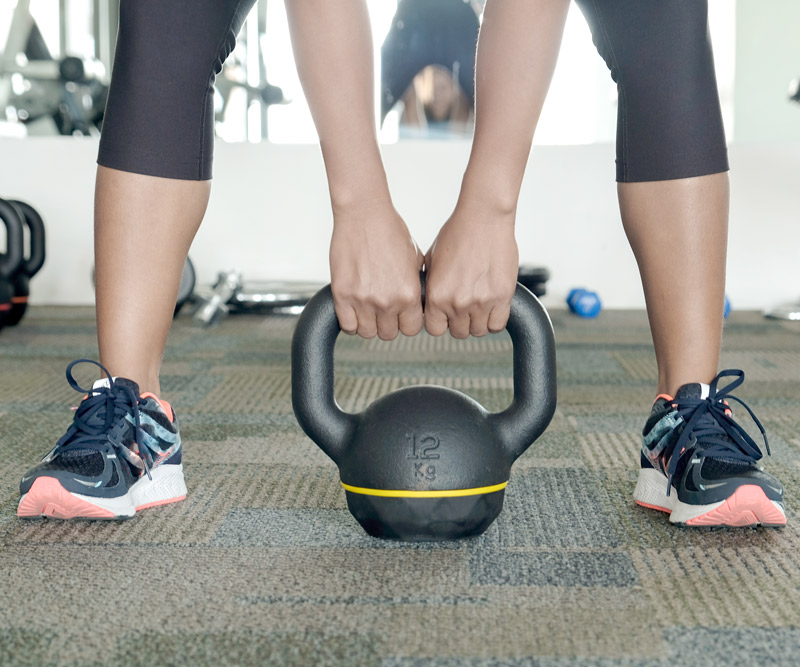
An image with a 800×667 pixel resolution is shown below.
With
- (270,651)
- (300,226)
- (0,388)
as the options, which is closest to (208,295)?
(300,226)

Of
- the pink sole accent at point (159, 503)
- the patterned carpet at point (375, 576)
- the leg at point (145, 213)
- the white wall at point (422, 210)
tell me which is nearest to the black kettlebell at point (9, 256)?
the white wall at point (422, 210)

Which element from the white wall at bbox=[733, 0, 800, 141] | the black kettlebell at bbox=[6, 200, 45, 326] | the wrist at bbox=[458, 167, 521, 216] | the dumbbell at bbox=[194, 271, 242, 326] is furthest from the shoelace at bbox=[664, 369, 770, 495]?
the white wall at bbox=[733, 0, 800, 141]

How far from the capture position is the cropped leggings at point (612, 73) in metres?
0.84

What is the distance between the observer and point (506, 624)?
1.91 ft

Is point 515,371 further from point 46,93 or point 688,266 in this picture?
point 46,93

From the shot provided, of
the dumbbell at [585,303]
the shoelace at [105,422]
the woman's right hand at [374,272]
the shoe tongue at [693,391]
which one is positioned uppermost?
the woman's right hand at [374,272]

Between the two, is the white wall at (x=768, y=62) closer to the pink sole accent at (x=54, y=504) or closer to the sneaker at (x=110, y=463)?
the sneaker at (x=110, y=463)

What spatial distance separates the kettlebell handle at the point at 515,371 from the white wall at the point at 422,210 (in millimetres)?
1960

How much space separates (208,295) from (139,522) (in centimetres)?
170

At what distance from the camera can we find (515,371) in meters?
0.73

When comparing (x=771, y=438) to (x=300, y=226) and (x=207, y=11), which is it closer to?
(x=207, y=11)

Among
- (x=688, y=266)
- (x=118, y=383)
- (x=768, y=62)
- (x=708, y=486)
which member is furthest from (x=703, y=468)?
(x=768, y=62)

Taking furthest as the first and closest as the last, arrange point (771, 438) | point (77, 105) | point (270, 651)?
1. point (77, 105)
2. point (771, 438)
3. point (270, 651)

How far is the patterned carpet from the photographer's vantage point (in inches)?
21.7
